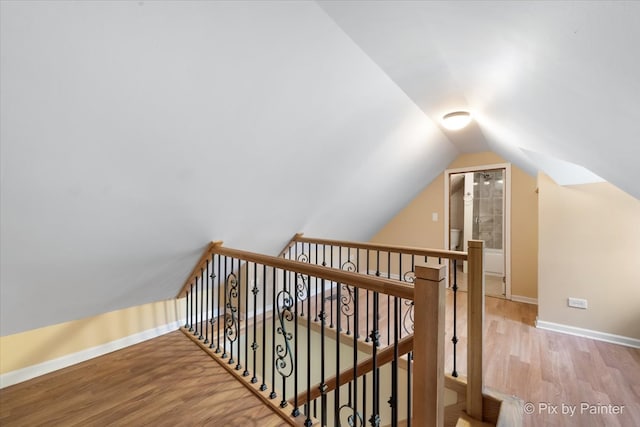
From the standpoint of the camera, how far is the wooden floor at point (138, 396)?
1.54m

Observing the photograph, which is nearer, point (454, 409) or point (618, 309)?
point (454, 409)

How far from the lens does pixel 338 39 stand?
151 centimetres

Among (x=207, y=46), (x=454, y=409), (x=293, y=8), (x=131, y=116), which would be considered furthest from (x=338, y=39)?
(x=454, y=409)

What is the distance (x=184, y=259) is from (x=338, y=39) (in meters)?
2.08

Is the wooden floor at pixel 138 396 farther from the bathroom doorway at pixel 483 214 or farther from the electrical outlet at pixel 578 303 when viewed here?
the bathroom doorway at pixel 483 214

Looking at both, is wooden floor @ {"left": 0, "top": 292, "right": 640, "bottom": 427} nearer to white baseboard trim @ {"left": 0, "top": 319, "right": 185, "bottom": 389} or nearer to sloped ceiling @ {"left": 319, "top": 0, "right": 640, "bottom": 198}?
white baseboard trim @ {"left": 0, "top": 319, "right": 185, "bottom": 389}

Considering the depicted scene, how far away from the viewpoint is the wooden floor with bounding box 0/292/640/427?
1.58m

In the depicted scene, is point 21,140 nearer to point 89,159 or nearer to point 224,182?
point 89,159

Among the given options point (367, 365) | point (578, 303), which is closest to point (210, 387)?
point (367, 365)

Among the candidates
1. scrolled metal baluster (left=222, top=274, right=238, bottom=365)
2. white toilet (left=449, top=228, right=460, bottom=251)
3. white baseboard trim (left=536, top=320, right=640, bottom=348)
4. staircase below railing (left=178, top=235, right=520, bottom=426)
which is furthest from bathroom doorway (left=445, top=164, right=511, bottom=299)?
scrolled metal baluster (left=222, top=274, right=238, bottom=365)

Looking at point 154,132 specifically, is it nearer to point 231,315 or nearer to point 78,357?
point 231,315

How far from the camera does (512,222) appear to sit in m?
3.71

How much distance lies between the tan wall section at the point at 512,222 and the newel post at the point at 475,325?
9.05ft

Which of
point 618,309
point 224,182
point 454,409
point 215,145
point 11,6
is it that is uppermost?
point 11,6
